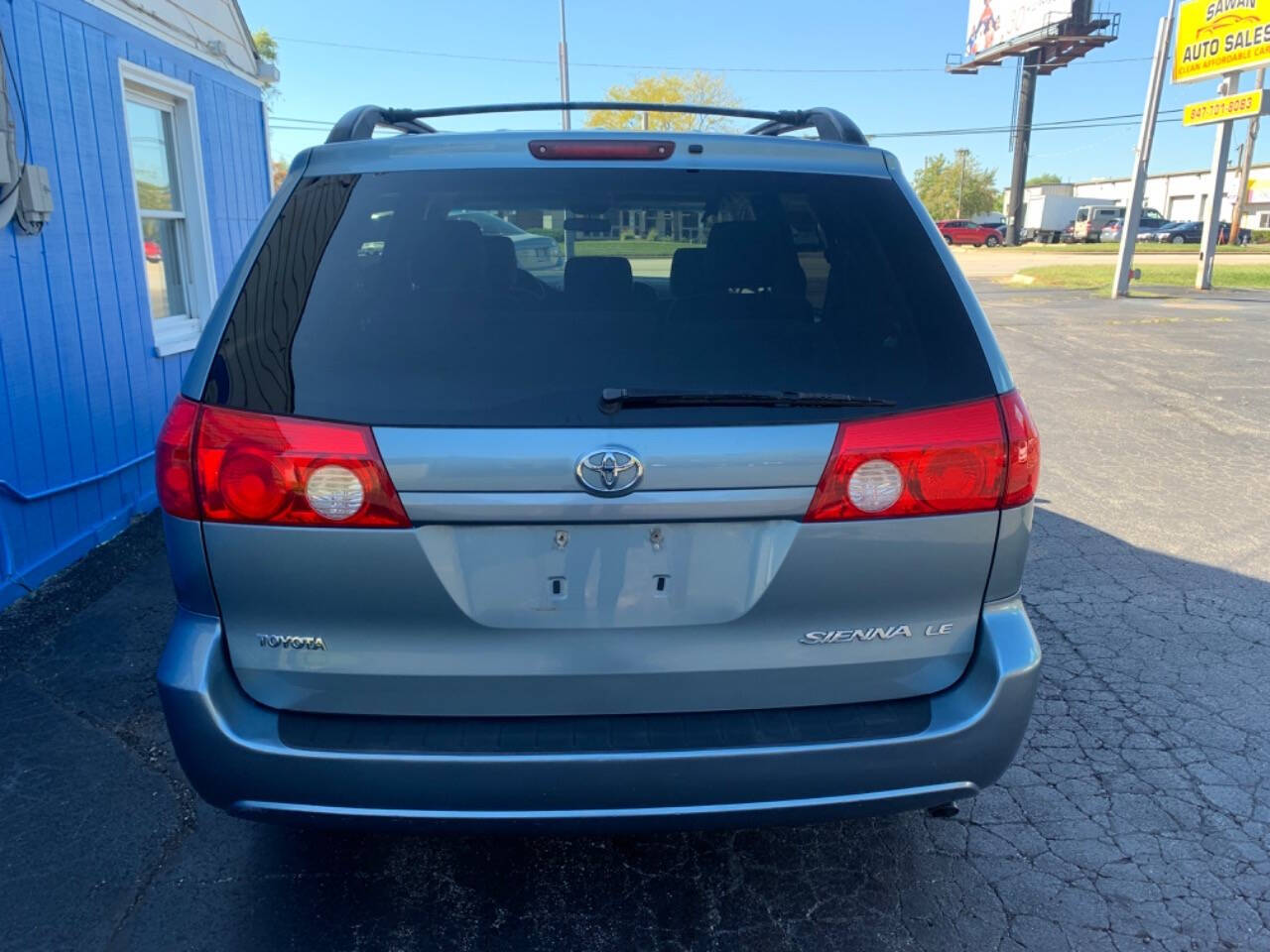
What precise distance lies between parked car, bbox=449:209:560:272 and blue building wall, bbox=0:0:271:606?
3.01 meters

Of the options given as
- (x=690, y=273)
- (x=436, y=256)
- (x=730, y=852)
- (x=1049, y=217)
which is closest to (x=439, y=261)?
(x=436, y=256)

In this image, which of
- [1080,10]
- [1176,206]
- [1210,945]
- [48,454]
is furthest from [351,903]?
[1176,206]

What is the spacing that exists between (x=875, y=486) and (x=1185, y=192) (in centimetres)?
9269

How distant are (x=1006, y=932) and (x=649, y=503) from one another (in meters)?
1.47

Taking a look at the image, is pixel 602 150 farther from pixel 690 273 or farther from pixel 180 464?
pixel 180 464

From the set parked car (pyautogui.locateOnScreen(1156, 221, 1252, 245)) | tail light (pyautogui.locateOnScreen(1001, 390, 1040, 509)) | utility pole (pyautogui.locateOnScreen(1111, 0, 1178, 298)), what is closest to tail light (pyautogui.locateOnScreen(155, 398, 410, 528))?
tail light (pyautogui.locateOnScreen(1001, 390, 1040, 509))

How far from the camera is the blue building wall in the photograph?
4566 mm

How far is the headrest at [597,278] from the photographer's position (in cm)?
216

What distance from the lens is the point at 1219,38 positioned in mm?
20078

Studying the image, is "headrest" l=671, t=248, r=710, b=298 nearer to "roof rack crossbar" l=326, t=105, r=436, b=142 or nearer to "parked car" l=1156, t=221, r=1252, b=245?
"roof rack crossbar" l=326, t=105, r=436, b=142

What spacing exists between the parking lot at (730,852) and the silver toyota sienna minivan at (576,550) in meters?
0.52

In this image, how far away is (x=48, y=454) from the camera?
4.82 metres

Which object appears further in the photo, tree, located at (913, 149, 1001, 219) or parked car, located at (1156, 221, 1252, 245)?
tree, located at (913, 149, 1001, 219)

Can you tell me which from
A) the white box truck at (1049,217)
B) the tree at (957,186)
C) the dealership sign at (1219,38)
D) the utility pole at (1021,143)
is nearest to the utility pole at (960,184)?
the tree at (957,186)
